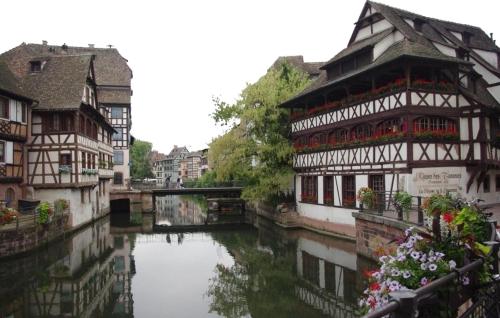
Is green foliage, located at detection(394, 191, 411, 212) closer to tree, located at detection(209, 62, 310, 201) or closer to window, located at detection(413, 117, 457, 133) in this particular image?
window, located at detection(413, 117, 457, 133)

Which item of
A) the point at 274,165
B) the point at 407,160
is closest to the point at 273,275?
the point at 407,160

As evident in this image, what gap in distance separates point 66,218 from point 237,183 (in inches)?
844

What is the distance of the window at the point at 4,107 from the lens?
75.1 feet

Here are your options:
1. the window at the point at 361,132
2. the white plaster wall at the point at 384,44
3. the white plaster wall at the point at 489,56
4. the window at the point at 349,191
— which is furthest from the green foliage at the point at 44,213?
the white plaster wall at the point at 489,56

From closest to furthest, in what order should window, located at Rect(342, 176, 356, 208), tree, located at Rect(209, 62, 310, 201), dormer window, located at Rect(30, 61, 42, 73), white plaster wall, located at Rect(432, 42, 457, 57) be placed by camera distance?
white plaster wall, located at Rect(432, 42, 457, 57), window, located at Rect(342, 176, 356, 208), dormer window, located at Rect(30, 61, 42, 73), tree, located at Rect(209, 62, 310, 201)

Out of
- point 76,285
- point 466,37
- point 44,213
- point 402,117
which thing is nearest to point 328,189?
point 402,117

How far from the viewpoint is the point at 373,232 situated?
17.8m

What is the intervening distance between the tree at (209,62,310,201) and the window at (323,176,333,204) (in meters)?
4.37

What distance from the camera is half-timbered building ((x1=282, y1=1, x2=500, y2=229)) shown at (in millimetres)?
19703

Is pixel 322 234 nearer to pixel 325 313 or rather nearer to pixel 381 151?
pixel 381 151

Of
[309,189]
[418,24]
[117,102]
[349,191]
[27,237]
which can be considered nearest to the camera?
[27,237]

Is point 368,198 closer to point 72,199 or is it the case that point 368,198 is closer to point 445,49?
point 445,49

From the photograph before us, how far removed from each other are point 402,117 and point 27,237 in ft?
60.6

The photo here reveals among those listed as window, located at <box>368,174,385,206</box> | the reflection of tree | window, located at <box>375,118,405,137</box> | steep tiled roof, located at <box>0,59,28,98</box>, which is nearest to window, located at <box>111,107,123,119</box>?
steep tiled roof, located at <box>0,59,28,98</box>
